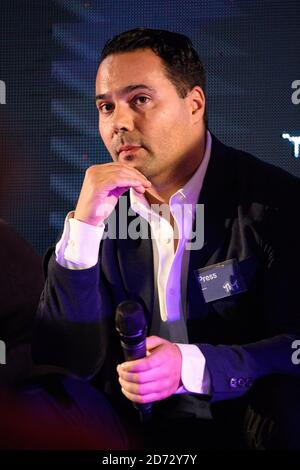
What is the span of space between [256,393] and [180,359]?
0.73 ft

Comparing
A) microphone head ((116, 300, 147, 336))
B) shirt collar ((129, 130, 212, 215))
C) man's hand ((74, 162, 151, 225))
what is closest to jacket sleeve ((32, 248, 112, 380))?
man's hand ((74, 162, 151, 225))

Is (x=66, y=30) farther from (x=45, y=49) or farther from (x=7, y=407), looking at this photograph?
(x=7, y=407)

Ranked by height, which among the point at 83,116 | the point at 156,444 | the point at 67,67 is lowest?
the point at 156,444

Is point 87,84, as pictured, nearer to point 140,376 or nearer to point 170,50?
point 170,50

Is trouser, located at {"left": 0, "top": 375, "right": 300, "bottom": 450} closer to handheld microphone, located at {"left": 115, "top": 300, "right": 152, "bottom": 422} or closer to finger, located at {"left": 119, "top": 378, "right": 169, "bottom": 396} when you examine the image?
finger, located at {"left": 119, "top": 378, "right": 169, "bottom": 396}

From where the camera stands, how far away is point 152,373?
5.48 feet

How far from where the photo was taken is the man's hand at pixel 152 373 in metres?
1.65

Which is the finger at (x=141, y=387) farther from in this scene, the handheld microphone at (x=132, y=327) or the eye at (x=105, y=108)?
the eye at (x=105, y=108)

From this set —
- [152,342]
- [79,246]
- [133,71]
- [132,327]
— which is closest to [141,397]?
[152,342]

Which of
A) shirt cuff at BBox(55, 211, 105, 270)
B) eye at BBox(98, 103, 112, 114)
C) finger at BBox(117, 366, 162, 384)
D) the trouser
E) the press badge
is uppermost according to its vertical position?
eye at BBox(98, 103, 112, 114)

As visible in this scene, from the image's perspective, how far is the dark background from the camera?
2.24 meters

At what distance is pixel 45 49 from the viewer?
2338 mm

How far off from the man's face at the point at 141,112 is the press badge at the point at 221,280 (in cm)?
37

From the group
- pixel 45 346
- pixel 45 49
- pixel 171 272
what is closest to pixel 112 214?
pixel 171 272
